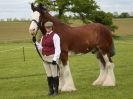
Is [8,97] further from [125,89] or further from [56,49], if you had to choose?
[125,89]

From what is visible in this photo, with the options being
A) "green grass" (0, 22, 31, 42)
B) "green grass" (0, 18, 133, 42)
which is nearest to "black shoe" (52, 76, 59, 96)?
"green grass" (0, 22, 31, 42)

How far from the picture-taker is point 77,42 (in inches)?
548

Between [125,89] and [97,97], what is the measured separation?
167cm

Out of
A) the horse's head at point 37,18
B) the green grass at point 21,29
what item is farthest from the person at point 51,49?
the green grass at point 21,29

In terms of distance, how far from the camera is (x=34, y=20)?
12836 millimetres

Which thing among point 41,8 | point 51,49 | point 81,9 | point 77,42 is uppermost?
point 41,8

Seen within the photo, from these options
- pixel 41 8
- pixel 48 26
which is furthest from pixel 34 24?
pixel 41 8

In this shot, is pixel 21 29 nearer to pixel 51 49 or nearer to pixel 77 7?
pixel 77 7

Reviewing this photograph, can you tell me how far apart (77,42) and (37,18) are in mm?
1660

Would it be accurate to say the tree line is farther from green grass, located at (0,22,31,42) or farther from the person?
the person

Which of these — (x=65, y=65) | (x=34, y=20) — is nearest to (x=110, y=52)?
(x=65, y=65)

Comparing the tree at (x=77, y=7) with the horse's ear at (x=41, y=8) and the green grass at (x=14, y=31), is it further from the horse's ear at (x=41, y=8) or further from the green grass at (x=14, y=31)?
the horse's ear at (x=41, y=8)

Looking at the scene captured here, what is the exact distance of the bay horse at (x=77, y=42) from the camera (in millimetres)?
13039

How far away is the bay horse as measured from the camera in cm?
1304
